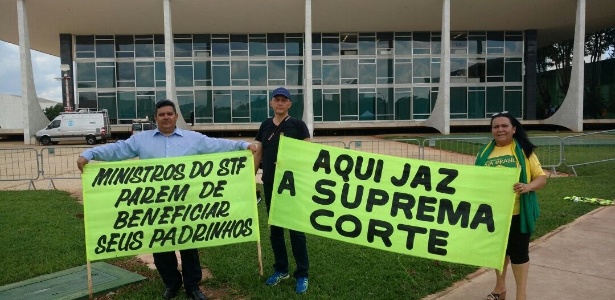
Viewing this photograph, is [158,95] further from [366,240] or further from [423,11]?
[366,240]

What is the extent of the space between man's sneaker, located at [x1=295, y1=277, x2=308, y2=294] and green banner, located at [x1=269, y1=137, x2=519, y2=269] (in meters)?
0.49

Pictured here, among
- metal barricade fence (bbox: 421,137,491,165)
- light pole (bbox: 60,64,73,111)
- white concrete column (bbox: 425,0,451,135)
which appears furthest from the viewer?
light pole (bbox: 60,64,73,111)

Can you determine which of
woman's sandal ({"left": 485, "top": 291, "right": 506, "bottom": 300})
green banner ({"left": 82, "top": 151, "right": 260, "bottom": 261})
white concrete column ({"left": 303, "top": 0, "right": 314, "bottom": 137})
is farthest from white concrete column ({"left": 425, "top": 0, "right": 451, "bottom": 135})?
green banner ({"left": 82, "top": 151, "right": 260, "bottom": 261})

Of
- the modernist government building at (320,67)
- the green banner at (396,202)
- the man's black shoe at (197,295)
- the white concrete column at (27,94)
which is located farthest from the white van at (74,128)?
the green banner at (396,202)

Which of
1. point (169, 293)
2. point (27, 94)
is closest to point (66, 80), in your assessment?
point (27, 94)

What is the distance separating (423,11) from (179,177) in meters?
28.6

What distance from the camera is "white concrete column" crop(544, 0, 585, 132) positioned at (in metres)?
28.9

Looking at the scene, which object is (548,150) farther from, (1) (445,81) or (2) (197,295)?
(1) (445,81)

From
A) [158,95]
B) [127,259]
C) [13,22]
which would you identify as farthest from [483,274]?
[13,22]

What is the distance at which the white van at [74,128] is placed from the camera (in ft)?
86.5

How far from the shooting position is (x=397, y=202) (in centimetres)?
431

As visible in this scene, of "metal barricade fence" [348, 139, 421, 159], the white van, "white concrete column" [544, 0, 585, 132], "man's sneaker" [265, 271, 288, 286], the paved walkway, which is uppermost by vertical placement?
"white concrete column" [544, 0, 585, 132]

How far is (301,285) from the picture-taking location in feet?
14.2

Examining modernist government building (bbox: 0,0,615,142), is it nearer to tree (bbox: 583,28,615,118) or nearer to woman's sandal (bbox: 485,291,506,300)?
tree (bbox: 583,28,615,118)
